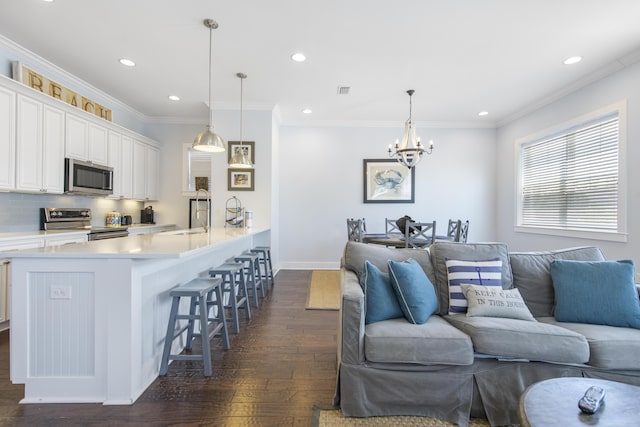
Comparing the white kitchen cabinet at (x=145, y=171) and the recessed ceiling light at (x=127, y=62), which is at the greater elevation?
the recessed ceiling light at (x=127, y=62)

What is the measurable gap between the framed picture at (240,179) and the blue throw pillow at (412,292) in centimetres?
353

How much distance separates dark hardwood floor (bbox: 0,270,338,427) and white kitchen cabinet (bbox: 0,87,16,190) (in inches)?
60.8

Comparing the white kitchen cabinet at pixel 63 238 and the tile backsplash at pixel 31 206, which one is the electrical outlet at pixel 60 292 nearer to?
the white kitchen cabinet at pixel 63 238

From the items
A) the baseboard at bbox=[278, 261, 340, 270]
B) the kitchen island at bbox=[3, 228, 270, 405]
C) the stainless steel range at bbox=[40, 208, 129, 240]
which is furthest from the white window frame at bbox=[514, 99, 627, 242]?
the stainless steel range at bbox=[40, 208, 129, 240]

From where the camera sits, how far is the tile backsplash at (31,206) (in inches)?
134

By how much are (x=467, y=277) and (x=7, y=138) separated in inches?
176

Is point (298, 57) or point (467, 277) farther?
point (298, 57)

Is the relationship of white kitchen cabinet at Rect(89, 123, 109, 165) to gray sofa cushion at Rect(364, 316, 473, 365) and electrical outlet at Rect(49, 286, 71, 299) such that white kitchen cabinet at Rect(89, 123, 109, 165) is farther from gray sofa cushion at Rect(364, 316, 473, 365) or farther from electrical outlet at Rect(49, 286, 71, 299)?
gray sofa cushion at Rect(364, 316, 473, 365)

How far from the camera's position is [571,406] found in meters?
1.06

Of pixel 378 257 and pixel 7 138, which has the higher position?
pixel 7 138

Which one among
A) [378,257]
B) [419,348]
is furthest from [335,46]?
[419,348]

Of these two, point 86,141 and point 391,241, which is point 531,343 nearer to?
point 391,241

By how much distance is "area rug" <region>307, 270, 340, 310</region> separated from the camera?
3.65 metres

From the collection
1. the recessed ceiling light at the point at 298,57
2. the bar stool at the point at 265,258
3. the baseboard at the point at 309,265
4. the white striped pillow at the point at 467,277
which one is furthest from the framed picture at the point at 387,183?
the white striped pillow at the point at 467,277
